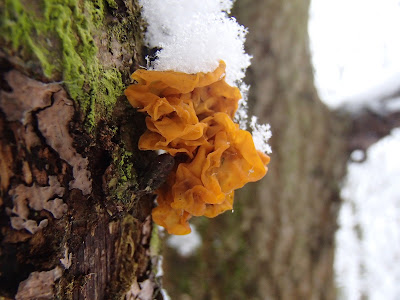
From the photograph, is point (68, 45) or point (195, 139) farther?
point (195, 139)

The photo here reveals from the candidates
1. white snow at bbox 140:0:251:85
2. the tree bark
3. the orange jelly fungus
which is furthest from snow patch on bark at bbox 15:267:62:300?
the tree bark

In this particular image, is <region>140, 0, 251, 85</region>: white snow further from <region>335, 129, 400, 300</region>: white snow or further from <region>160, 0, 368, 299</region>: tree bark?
<region>335, 129, 400, 300</region>: white snow

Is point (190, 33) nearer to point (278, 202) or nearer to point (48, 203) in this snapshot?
point (48, 203)

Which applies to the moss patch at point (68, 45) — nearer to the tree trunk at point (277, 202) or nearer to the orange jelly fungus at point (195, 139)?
Result: the orange jelly fungus at point (195, 139)

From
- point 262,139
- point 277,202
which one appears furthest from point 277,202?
point 262,139

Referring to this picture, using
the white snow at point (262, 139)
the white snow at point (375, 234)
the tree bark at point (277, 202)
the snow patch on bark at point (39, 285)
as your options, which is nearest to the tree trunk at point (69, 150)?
the snow patch on bark at point (39, 285)

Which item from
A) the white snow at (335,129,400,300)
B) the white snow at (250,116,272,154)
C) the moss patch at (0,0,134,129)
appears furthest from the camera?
the white snow at (335,129,400,300)

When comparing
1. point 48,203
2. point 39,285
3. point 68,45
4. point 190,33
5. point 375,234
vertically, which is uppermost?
point 375,234
